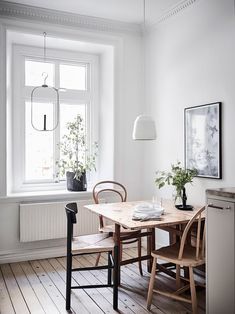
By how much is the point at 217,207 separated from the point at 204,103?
5.16ft

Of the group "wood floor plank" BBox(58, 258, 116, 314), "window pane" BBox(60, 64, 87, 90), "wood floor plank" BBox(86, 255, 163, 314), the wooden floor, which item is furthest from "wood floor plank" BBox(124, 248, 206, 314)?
"window pane" BBox(60, 64, 87, 90)

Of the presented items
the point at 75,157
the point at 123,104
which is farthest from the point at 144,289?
the point at 123,104

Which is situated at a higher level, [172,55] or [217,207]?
[172,55]

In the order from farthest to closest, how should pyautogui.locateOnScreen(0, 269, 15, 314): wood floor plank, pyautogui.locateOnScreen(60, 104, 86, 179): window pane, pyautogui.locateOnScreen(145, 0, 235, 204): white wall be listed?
pyautogui.locateOnScreen(60, 104, 86, 179): window pane
pyautogui.locateOnScreen(145, 0, 235, 204): white wall
pyautogui.locateOnScreen(0, 269, 15, 314): wood floor plank

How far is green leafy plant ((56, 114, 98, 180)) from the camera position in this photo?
4676 millimetres

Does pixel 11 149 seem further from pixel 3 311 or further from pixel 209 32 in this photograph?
pixel 209 32

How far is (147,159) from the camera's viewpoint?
4734mm

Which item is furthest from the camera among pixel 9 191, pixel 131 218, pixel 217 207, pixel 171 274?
pixel 9 191

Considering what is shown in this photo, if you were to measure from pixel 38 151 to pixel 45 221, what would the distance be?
0.99 meters

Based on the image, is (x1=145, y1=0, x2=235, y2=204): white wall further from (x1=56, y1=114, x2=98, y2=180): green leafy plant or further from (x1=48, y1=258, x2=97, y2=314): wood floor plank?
(x1=48, y1=258, x2=97, y2=314): wood floor plank

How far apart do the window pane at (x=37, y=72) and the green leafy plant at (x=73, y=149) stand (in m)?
0.67

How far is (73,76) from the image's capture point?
4973 millimetres

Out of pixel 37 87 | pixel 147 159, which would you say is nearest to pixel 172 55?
pixel 147 159

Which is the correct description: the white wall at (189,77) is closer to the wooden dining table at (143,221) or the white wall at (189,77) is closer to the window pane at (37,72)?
the wooden dining table at (143,221)
